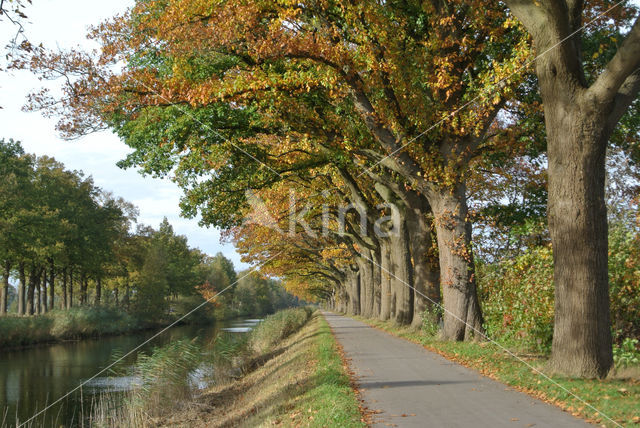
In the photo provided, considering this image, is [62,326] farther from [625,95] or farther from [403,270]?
[625,95]

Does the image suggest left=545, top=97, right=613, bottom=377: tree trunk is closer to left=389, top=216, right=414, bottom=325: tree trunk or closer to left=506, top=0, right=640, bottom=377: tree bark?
left=506, top=0, right=640, bottom=377: tree bark

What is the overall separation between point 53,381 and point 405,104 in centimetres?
1607

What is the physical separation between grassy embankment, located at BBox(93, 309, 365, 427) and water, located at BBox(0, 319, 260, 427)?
1.06 metres

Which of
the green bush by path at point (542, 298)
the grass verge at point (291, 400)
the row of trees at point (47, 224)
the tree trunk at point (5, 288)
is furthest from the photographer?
the tree trunk at point (5, 288)

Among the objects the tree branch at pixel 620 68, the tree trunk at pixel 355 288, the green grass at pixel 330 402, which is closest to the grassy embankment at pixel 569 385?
the green grass at pixel 330 402

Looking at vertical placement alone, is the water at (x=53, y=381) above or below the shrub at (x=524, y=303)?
below

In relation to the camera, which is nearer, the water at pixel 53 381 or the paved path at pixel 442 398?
the paved path at pixel 442 398

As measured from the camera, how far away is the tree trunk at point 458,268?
14266 mm

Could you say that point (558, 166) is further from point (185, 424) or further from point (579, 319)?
point (185, 424)

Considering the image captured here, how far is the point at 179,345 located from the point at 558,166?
1235 cm

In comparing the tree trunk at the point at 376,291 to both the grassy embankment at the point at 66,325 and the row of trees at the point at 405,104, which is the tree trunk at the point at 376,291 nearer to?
the row of trees at the point at 405,104

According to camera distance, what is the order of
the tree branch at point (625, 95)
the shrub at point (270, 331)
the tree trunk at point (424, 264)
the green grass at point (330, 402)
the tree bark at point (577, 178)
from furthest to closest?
the shrub at point (270, 331) → the tree trunk at point (424, 264) → the tree branch at point (625, 95) → the tree bark at point (577, 178) → the green grass at point (330, 402)

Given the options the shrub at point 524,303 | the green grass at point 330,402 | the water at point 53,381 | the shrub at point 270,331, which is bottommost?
the water at point 53,381

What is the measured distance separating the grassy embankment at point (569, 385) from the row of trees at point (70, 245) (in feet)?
116
